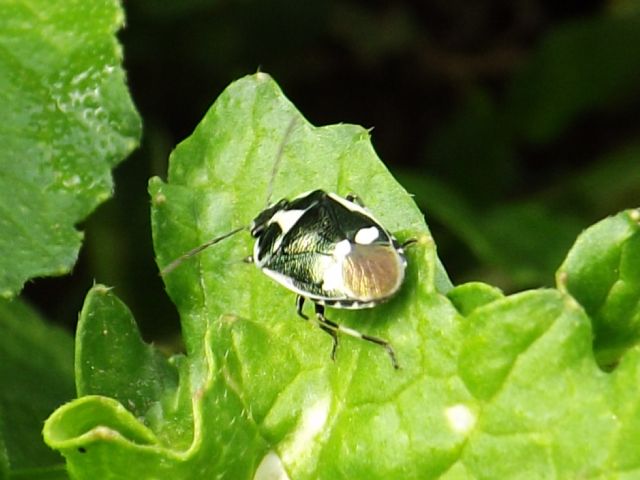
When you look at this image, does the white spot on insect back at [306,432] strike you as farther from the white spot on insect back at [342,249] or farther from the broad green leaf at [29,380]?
the broad green leaf at [29,380]

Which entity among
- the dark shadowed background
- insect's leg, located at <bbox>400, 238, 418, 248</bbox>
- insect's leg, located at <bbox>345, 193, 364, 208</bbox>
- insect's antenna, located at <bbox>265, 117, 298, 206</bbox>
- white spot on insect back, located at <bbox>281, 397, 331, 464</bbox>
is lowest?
the dark shadowed background

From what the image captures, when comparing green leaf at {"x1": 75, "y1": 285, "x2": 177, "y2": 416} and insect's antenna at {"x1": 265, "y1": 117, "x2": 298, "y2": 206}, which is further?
insect's antenna at {"x1": 265, "y1": 117, "x2": 298, "y2": 206}

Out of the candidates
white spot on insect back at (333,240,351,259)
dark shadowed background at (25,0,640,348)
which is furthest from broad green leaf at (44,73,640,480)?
dark shadowed background at (25,0,640,348)

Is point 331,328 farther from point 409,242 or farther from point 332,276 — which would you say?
point 409,242

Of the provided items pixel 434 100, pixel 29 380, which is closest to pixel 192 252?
pixel 29 380

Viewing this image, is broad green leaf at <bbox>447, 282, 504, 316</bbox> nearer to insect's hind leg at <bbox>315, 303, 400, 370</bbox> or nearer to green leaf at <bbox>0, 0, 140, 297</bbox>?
insect's hind leg at <bbox>315, 303, 400, 370</bbox>
